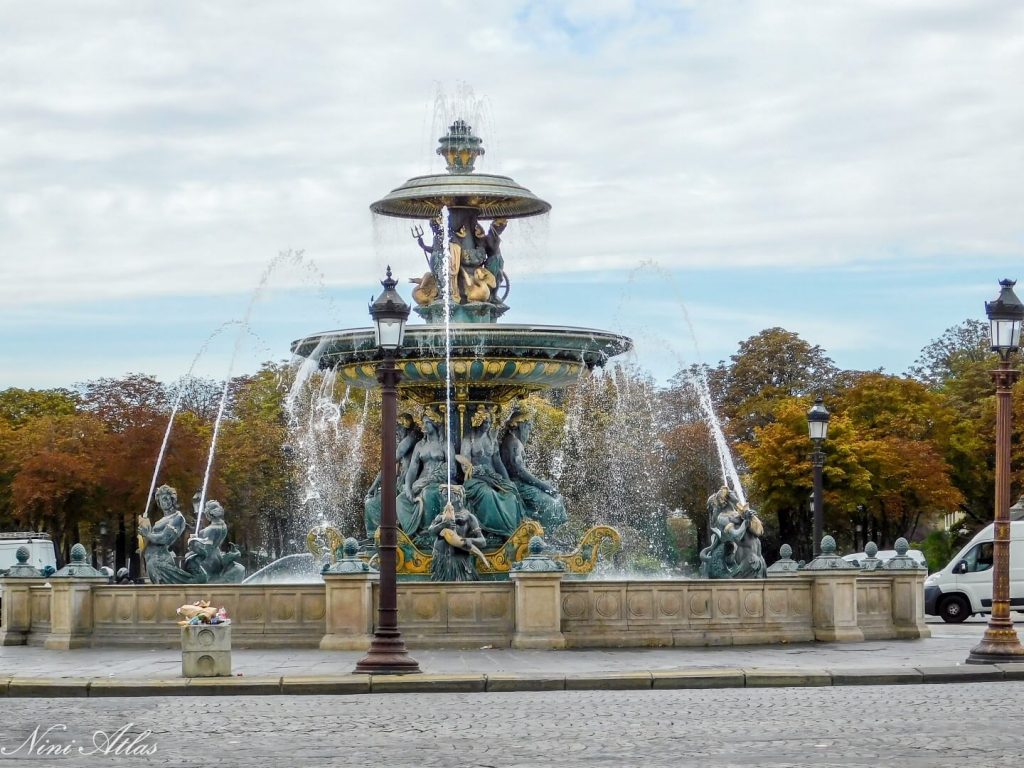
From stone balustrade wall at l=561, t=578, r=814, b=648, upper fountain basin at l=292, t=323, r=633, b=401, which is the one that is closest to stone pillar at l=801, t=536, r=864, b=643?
stone balustrade wall at l=561, t=578, r=814, b=648

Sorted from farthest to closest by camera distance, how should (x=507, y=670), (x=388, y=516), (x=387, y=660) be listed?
(x=388, y=516)
(x=507, y=670)
(x=387, y=660)

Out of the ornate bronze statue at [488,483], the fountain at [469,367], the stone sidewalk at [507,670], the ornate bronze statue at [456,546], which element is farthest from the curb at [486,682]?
the ornate bronze statue at [488,483]

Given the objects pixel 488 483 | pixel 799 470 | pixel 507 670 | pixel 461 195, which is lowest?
pixel 507 670

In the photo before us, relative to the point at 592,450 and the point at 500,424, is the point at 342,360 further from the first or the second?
the point at 592,450

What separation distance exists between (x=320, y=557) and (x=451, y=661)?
10064mm

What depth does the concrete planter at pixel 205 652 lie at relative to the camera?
20.2 meters

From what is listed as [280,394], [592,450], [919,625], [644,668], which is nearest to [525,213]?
[919,625]

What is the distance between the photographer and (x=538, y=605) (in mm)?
24141

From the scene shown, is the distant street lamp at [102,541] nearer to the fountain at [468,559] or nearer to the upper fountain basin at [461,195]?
the fountain at [468,559]

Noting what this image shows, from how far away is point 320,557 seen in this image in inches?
1261

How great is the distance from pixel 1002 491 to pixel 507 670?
6084 mm

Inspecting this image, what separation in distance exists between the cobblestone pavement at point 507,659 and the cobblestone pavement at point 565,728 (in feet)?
6.16

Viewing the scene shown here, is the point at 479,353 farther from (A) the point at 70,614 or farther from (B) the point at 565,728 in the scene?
(B) the point at 565,728

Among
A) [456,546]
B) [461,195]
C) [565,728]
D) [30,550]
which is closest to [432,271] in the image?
[461,195]
